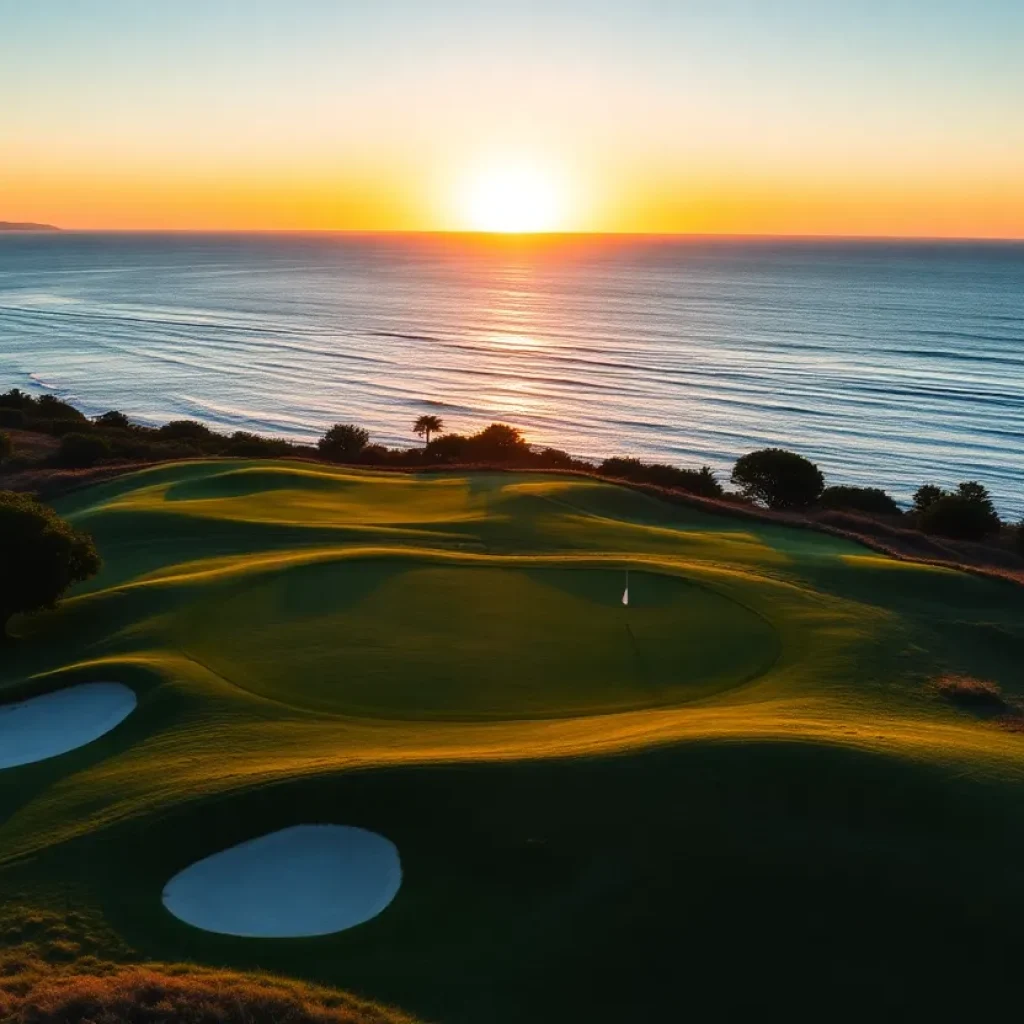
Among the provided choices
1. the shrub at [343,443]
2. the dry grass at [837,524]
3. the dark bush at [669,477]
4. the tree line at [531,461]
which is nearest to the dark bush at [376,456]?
the tree line at [531,461]

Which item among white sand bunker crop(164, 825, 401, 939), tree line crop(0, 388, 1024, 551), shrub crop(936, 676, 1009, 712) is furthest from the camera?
tree line crop(0, 388, 1024, 551)

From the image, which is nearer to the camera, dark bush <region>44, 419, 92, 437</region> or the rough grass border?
the rough grass border

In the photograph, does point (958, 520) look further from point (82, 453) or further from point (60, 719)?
point (82, 453)

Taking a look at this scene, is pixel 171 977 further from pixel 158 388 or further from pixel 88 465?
pixel 158 388

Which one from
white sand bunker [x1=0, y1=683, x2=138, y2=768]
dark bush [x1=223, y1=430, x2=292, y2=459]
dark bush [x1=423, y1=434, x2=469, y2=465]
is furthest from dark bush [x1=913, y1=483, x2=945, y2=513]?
white sand bunker [x1=0, y1=683, x2=138, y2=768]

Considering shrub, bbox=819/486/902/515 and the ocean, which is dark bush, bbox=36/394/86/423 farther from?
shrub, bbox=819/486/902/515

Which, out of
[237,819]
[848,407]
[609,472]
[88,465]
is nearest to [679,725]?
[237,819]
